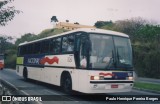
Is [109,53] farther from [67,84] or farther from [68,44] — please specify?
[67,84]

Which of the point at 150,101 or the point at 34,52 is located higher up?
the point at 34,52

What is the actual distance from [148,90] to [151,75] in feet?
71.3

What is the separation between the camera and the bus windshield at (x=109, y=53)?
515 inches

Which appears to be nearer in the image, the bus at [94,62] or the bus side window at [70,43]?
the bus at [94,62]

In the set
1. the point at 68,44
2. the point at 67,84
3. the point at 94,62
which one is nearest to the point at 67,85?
the point at 67,84

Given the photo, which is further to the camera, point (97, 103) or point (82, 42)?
point (82, 42)

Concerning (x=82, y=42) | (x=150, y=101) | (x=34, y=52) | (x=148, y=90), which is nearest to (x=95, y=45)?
(x=82, y=42)

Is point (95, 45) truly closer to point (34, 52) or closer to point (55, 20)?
point (34, 52)

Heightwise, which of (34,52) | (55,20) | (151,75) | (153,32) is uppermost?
(55,20)

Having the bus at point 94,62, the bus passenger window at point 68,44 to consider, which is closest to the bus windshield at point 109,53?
the bus at point 94,62

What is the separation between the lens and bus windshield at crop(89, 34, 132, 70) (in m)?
13.1

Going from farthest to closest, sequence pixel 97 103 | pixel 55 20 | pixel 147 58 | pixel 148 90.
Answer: pixel 55 20
pixel 147 58
pixel 148 90
pixel 97 103

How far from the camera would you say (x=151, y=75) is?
40094 mm

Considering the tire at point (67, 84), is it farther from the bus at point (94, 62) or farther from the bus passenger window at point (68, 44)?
the bus passenger window at point (68, 44)
